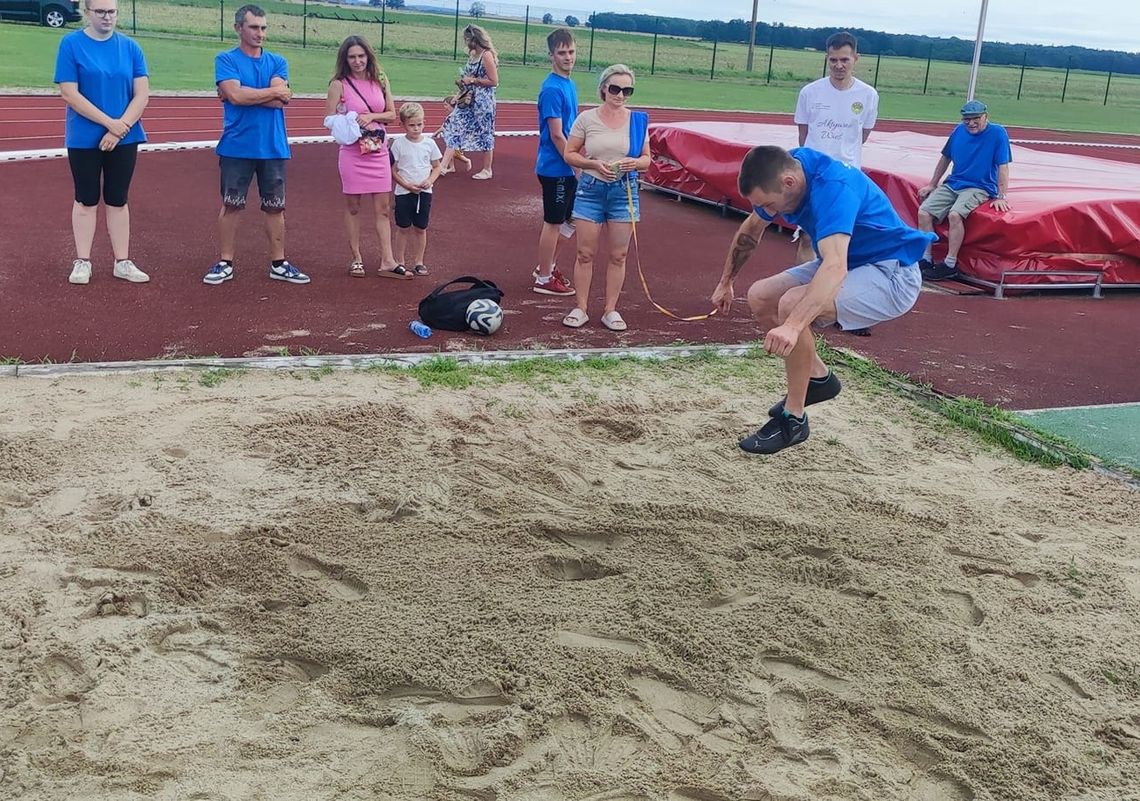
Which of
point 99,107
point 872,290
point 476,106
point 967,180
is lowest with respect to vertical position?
point 872,290

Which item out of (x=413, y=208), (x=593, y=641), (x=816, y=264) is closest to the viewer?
(x=593, y=641)

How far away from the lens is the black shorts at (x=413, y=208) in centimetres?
805

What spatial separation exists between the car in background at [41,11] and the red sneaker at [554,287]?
1090 inches

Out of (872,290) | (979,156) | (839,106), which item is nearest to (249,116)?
(839,106)

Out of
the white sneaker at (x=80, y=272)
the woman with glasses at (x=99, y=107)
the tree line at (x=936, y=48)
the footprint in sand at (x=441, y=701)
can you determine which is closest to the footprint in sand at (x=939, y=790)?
the footprint in sand at (x=441, y=701)

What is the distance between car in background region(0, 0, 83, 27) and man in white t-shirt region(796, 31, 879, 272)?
2859cm

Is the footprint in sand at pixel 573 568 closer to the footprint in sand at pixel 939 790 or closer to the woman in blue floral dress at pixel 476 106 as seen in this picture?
the footprint in sand at pixel 939 790

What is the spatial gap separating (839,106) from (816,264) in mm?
3263

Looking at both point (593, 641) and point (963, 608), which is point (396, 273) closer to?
point (593, 641)

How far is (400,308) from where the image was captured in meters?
7.67

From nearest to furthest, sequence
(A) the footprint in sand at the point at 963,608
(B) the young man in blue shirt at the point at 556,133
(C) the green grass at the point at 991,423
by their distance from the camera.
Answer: (A) the footprint in sand at the point at 963,608
(C) the green grass at the point at 991,423
(B) the young man in blue shirt at the point at 556,133

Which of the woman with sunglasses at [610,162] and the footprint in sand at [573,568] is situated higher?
the woman with sunglasses at [610,162]

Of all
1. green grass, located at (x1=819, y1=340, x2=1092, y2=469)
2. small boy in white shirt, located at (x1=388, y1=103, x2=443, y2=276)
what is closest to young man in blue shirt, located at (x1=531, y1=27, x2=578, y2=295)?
small boy in white shirt, located at (x1=388, y1=103, x2=443, y2=276)

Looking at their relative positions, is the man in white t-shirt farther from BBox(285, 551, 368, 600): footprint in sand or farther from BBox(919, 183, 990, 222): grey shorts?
BBox(285, 551, 368, 600): footprint in sand
